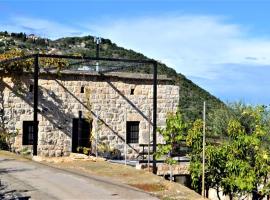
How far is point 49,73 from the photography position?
2045 cm

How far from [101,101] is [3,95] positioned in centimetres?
388

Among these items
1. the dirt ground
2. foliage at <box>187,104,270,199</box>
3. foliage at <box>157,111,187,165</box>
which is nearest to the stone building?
the dirt ground

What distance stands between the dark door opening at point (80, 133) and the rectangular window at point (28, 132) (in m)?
1.67

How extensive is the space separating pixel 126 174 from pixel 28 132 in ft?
23.5

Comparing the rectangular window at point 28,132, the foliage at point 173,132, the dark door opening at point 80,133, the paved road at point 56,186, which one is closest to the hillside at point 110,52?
the dark door opening at point 80,133

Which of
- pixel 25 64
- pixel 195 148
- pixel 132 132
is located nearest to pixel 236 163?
pixel 195 148

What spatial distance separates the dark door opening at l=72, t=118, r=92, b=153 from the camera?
2117 cm

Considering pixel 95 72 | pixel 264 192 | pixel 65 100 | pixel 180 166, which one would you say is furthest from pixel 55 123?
pixel 264 192

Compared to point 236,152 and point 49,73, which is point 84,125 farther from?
point 236,152

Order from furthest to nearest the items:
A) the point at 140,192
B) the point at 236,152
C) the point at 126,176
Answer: the point at 236,152, the point at 126,176, the point at 140,192

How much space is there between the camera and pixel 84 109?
21250 mm

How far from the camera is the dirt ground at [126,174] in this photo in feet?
38.5

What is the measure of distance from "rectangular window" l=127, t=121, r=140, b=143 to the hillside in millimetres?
7491

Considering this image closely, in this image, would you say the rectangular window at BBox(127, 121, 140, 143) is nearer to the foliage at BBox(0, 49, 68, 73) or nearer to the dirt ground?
the foliage at BBox(0, 49, 68, 73)
